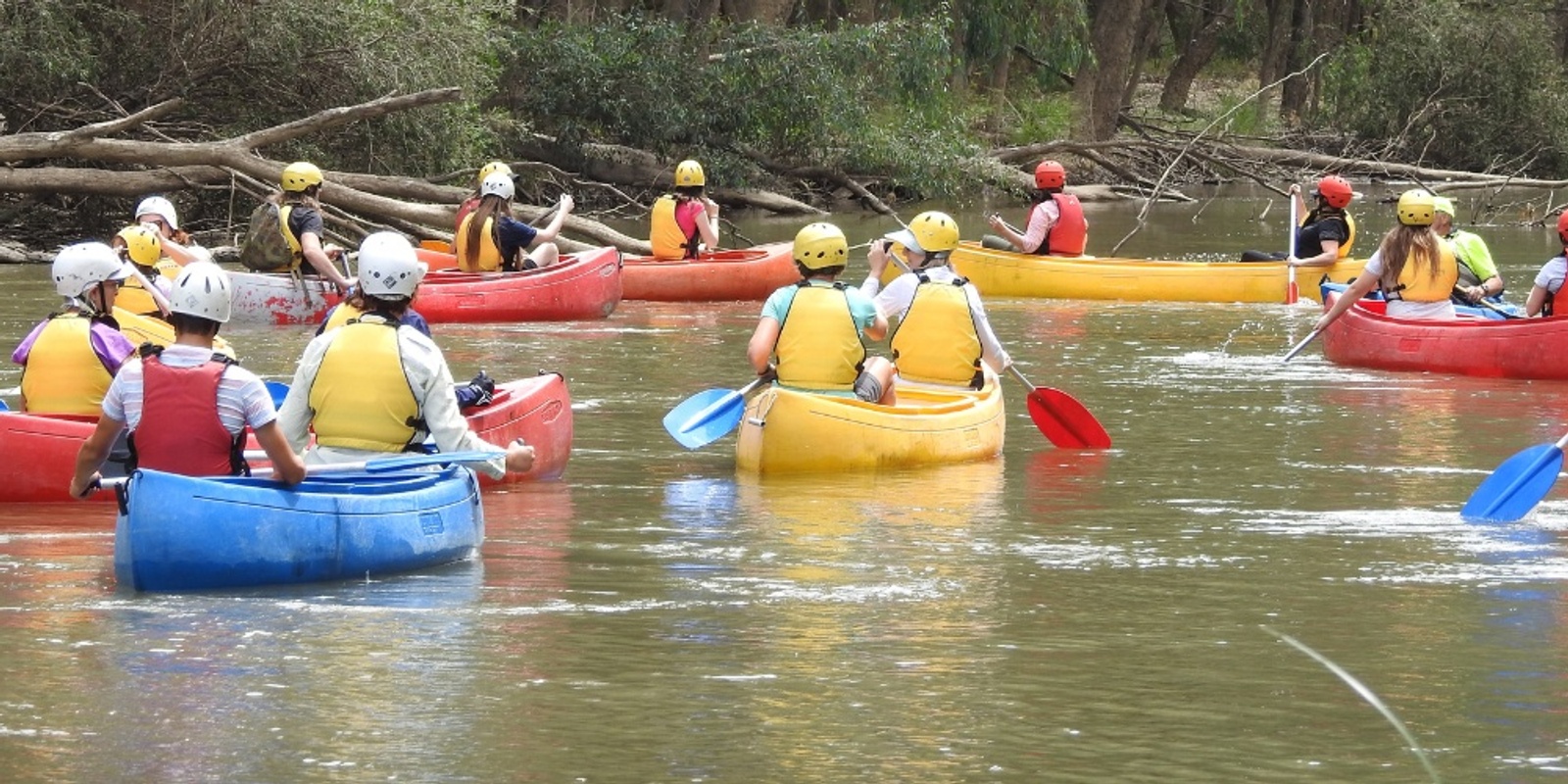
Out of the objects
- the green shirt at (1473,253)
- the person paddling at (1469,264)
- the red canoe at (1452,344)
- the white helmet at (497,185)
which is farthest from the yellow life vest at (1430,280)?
the white helmet at (497,185)

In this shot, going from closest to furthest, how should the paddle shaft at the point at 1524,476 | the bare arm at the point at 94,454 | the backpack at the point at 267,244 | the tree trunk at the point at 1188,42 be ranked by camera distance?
the bare arm at the point at 94,454
the paddle shaft at the point at 1524,476
the backpack at the point at 267,244
the tree trunk at the point at 1188,42

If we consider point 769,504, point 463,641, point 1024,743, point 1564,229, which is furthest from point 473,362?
point 1024,743

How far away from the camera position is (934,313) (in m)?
10.7

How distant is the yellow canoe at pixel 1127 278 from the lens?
730 inches

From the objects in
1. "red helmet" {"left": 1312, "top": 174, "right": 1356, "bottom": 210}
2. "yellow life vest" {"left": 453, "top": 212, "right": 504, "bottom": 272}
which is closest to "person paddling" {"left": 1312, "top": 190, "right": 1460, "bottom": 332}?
"red helmet" {"left": 1312, "top": 174, "right": 1356, "bottom": 210}

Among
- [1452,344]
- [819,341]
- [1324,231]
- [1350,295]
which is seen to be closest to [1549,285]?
[1452,344]

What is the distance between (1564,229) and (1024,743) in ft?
27.8

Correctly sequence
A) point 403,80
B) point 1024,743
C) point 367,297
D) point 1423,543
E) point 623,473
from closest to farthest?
point 1024,743
point 367,297
point 1423,543
point 623,473
point 403,80

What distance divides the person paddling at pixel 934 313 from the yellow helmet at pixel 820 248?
59cm

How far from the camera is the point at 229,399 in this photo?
7168 mm

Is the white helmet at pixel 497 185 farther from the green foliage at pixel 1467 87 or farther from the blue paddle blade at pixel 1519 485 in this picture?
the green foliage at pixel 1467 87

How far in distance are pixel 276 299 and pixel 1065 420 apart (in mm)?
6599

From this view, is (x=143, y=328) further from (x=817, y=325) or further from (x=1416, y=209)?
(x=1416, y=209)

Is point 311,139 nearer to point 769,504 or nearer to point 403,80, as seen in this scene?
point 403,80
